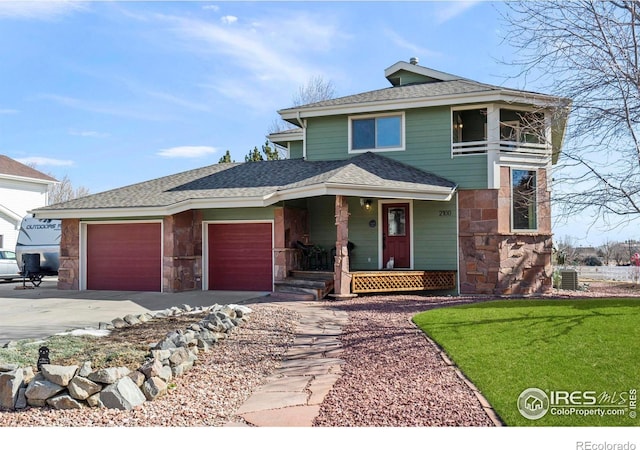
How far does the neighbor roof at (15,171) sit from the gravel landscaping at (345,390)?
2365 cm

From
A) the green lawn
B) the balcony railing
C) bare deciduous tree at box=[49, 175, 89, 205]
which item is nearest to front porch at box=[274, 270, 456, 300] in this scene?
the balcony railing

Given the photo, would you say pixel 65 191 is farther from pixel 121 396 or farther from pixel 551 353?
pixel 551 353

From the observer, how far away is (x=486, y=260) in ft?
45.3

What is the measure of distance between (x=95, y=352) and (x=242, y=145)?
23.4 m

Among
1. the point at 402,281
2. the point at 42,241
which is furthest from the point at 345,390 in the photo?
the point at 42,241

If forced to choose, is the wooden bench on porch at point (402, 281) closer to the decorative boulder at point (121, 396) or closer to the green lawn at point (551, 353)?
the green lawn at point (551, 353)

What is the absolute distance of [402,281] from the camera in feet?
43.6

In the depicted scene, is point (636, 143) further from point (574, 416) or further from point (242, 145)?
point (242, 145)

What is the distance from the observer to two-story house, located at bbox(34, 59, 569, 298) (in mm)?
13695

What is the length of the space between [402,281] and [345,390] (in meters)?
8.54

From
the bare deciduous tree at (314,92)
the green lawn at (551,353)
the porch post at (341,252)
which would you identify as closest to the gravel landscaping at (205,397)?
the green lawn at (551,353)

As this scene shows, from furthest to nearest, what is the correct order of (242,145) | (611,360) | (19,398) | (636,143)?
1. (242,145)
2. (636,143)
3. (611,360)
4. (19,398)

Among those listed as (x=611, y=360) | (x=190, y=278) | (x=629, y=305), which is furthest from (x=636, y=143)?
(x=190, y=278)

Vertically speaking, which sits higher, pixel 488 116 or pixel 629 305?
pixel 488 116
